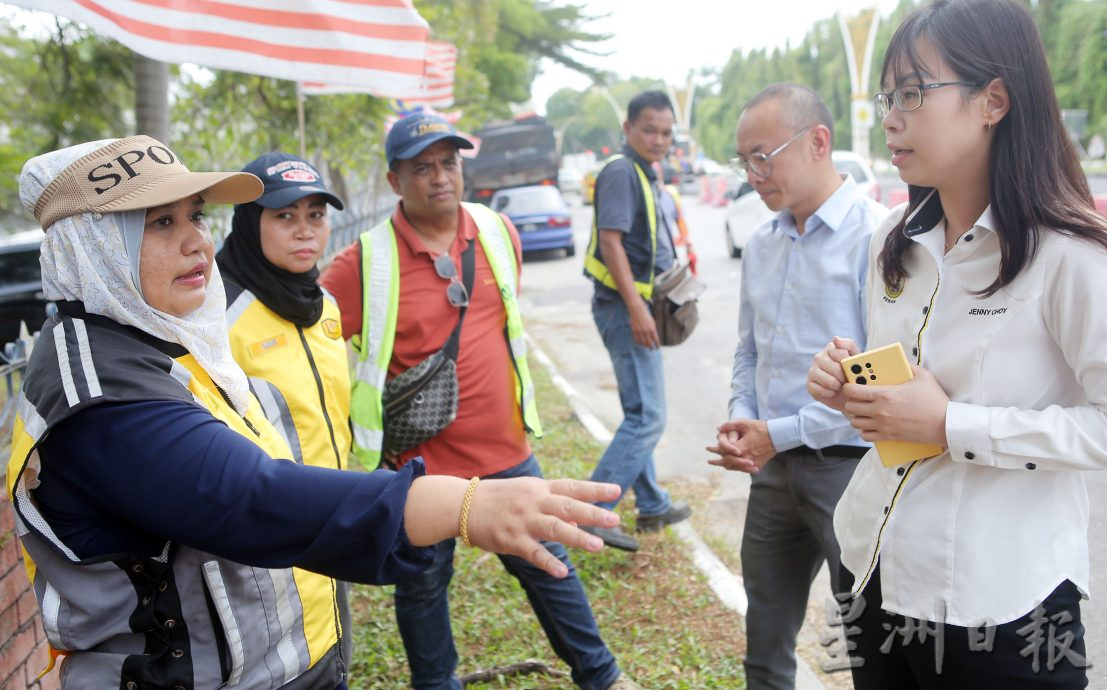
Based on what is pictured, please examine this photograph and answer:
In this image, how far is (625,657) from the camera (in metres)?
3.60

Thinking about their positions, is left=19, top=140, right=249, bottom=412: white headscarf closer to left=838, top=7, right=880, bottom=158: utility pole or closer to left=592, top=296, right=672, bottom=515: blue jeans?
left=592, top=296, right=672, bottom=515: blue jeans

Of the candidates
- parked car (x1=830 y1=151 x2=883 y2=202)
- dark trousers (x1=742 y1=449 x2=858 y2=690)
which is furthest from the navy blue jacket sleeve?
parked car (x1=830 y1=151 x2=883 y2=202)

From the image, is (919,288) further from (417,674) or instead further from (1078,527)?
(417,674)

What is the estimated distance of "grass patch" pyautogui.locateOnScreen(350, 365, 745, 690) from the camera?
350cm

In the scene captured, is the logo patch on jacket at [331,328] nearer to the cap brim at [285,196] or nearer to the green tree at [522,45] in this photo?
the cap brim at [285,196]

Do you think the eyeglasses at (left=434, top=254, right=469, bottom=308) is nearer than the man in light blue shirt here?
No

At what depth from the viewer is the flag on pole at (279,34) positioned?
3.42 meters

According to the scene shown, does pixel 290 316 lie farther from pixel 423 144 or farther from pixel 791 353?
pixel 791 353

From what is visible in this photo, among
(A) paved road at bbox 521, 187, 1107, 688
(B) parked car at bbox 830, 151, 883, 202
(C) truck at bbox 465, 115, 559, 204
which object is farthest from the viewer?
(C) truck at bbox 465, 115, 559, 204

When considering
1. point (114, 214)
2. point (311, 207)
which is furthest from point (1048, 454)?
point (311, 207)

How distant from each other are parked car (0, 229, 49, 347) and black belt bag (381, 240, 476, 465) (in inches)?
306

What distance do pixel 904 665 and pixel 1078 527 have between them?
0.51m

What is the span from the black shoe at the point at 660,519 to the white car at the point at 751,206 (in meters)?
10.4

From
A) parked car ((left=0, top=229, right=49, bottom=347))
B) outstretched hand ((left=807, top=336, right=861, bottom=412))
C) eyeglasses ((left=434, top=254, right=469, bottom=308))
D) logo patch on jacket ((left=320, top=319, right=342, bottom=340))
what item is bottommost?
parked car ((left=0, top=229, right=49, bottom=347))
